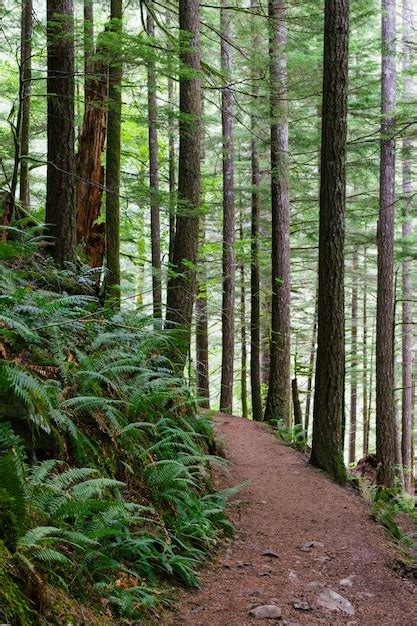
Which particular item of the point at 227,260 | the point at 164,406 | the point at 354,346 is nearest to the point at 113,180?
the point at 164,406

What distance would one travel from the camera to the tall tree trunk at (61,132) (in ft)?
24.4

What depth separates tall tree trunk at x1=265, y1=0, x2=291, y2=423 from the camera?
12.4m

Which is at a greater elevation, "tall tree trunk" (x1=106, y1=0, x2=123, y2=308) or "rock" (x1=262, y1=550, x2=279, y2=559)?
"tall tree trunk" (x1=106, y1=0, x2=123, y2=308)

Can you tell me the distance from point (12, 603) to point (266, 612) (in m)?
2.18

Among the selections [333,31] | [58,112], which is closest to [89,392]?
[58,112]

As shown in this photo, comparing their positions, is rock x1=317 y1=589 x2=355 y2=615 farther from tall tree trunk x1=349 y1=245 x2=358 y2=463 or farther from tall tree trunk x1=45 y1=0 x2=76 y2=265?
tall tree trunk x1=349 y1=245 x2=358 y2=463

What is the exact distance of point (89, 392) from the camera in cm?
496

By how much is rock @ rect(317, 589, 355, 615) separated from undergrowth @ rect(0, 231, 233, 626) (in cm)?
100

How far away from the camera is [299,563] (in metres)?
5.19

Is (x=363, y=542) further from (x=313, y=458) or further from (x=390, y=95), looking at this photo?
(x=390, y=95)

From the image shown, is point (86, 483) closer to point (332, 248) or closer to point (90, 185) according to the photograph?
point (332, 248)

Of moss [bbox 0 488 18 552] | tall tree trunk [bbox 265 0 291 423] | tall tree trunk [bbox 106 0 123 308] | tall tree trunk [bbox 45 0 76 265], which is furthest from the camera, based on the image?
tall tree trunk [bbox 265 0 291 423]

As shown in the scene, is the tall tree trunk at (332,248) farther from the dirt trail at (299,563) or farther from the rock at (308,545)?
the rock at (308,545)

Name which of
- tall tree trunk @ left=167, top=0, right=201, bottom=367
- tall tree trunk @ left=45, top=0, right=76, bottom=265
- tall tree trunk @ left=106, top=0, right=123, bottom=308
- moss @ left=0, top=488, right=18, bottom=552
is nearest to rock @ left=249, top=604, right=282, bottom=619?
moss @ left=0, top=488, right=18, bottom=552
